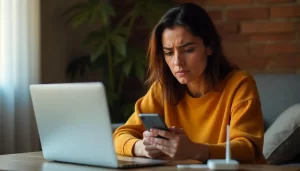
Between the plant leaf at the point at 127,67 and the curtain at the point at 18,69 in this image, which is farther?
the plant leaf at the point at 127,67

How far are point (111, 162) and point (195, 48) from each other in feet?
1.73

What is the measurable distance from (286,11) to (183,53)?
140 centimetres

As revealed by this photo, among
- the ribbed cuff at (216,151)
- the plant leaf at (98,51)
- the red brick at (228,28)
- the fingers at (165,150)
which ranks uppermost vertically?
the red brick at (228,28)

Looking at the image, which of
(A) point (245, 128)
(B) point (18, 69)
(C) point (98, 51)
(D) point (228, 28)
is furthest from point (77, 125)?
(D) point (228, 28)

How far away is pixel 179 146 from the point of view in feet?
5.01

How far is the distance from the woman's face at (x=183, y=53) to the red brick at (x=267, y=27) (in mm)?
1316

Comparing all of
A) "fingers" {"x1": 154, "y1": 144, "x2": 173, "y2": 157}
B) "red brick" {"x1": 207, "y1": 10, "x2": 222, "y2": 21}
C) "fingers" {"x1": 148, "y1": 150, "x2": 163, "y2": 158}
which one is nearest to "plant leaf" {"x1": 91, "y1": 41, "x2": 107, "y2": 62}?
"red brick" {"x1": 207, "y1": 10, "x2": 222, "y2": 21}

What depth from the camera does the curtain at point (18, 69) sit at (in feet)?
9.52

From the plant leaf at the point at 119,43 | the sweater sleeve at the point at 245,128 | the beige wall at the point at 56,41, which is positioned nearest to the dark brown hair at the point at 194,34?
the sweater sleeve at the point at 245,128

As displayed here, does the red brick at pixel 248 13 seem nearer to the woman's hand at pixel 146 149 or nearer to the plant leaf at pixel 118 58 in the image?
the plant leaf at pixel 118 58

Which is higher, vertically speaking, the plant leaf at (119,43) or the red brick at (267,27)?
the red brick at (267,27)

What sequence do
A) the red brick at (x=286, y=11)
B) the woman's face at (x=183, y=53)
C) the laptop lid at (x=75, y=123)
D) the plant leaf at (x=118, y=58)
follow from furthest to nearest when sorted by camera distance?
the plant leaf at (x=118, y=58), the red brick at (x=286, y=11), the woman's face at (x=183, y=53), the laptop lid at (x=75, y=123)

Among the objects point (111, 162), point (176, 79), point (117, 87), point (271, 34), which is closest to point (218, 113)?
point (176, 79)

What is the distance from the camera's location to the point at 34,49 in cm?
302
